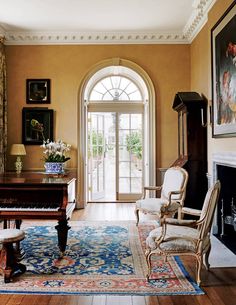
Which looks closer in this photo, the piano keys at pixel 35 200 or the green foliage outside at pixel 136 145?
the piano keys at pixel 35 200

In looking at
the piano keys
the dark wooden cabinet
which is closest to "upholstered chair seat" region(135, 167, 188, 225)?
the dark wooden cabinet

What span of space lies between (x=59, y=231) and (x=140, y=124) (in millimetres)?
4499

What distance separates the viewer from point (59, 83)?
7055mm

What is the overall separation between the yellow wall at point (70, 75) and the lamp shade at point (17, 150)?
409 mm

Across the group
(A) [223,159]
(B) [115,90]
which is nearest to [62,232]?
(A) [223,159]

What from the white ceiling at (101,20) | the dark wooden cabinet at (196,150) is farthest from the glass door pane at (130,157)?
the dark wooden cabinet at (196,150)

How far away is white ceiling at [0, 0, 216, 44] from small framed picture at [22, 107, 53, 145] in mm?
1494

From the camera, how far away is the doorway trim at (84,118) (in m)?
7.00

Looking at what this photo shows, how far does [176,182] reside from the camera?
5.28 m

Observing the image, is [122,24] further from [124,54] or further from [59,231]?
[59,231]

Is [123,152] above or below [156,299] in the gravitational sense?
above

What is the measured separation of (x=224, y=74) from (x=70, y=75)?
12.1 ft

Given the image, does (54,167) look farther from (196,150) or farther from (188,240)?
(196,150)

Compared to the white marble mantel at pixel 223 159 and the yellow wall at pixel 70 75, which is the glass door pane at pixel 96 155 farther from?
the white marble mantel at pixel 223 159
